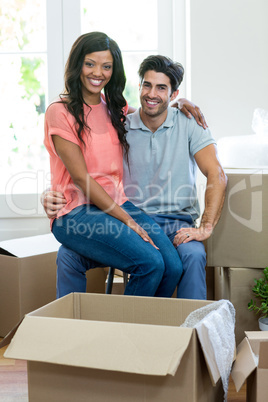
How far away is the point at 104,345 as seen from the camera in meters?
1.23

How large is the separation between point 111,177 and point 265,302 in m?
0.70

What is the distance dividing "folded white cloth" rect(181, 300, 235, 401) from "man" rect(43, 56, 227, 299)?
460mm

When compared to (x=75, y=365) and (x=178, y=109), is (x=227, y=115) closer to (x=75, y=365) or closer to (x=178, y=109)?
(x=178, y=109)

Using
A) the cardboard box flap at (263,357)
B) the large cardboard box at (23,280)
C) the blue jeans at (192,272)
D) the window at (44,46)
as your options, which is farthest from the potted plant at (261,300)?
the window at (44,46)

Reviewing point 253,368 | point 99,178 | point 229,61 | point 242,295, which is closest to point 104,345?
point 253,368

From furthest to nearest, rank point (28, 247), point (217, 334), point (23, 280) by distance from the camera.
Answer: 1. point (28, 247)
2. point (23, 280)
3. point (217, 334)

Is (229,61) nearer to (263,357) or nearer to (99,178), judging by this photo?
(99,178)

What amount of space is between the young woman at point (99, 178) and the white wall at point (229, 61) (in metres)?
0.96

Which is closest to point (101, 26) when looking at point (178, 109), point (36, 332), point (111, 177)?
point (178, 109)

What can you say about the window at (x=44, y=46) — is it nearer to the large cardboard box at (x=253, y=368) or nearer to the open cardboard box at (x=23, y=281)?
the open cardboard box at (x=23, y=281)

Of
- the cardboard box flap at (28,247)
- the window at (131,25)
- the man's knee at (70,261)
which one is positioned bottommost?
the cardboard box flap at (28,247)

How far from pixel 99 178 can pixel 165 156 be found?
26 cm

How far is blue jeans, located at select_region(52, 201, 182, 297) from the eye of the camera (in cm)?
168

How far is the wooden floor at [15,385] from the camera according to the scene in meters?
1.62
